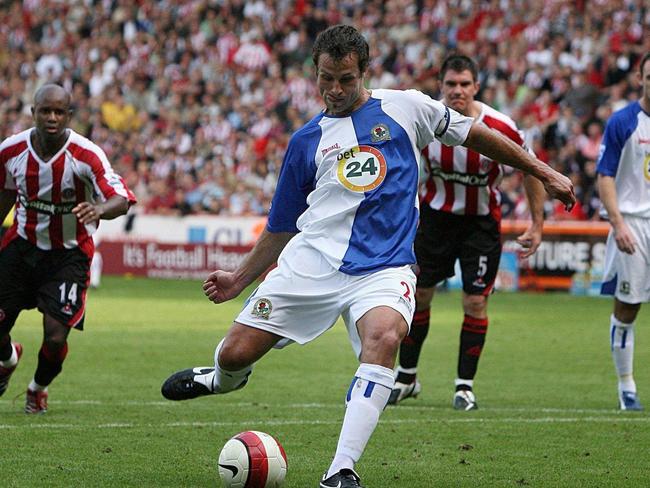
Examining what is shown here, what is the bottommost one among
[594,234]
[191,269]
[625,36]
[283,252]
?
[191,269]

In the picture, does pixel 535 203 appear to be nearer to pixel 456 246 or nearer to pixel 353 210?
pixel 456 246

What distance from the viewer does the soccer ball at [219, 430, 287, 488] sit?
5.82 m

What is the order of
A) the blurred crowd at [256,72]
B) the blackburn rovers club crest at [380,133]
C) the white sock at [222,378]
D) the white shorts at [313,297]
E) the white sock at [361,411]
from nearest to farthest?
the white sock at [361,411], the white shorts at [313,297], the blackburn rovers club crest at [380,133], the white sock at [222,378], the blurred crowd at [256,72]

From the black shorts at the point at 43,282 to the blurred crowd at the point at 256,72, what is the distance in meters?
14.5

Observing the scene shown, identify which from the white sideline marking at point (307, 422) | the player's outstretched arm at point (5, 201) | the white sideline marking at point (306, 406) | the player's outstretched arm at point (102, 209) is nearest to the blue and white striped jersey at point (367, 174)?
the player's outstretched arm at point (102, 209)

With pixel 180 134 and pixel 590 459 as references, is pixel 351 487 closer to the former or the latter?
pixel 590 459

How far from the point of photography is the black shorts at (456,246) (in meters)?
9.41

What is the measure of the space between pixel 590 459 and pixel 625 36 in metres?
18.4

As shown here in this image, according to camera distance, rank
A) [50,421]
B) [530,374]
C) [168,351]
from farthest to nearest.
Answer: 1. [168,351]
2. [530,374]
3. [50,421]

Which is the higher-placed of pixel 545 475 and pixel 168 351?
pixel 545 475

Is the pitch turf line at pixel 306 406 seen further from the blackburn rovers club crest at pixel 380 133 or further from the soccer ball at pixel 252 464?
the blackburn rovers club crest at pixel 380 133

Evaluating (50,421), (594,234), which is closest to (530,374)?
(50,421)

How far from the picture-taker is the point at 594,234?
2088 centimetres

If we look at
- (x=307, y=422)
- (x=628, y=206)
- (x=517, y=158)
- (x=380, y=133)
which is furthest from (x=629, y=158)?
(x=380, y=133)
